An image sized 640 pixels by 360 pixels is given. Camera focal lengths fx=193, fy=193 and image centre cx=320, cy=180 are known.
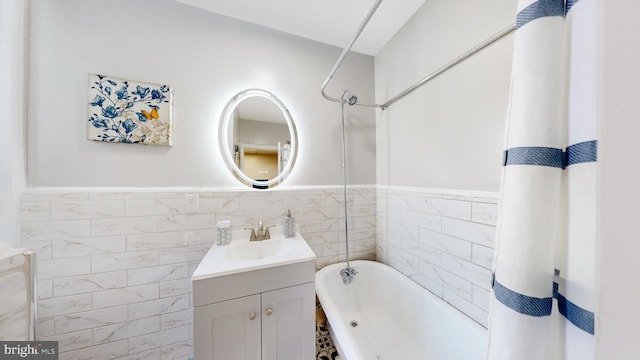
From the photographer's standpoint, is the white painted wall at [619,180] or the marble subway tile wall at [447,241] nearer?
the white painted wall at [619,180]

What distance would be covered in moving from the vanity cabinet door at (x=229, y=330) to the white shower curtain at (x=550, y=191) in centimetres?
92

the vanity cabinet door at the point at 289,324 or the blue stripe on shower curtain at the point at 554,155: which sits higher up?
the blue stripe on shower curtain at the point at 554,155

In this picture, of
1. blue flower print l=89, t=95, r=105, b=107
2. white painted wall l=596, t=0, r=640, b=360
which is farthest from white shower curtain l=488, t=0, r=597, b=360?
blue flower print l=89, t=95, r=105, b=107

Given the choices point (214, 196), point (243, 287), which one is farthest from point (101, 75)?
point (243, 287)

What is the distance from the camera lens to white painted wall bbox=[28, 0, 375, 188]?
1032mm

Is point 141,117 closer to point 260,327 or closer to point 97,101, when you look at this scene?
point 97,101

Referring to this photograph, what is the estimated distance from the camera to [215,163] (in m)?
1.31

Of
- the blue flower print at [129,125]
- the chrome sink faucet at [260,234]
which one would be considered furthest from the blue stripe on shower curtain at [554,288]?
the blue flower print at [129,125]

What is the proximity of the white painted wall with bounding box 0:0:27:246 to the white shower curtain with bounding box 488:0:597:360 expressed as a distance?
187 cm

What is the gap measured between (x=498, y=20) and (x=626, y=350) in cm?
124

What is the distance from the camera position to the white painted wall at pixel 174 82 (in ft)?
3.39

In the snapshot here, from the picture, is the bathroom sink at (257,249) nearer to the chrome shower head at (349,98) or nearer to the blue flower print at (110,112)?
the blue flower print at (110,112)

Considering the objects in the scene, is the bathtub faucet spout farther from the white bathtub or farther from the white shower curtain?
the white shower curtain

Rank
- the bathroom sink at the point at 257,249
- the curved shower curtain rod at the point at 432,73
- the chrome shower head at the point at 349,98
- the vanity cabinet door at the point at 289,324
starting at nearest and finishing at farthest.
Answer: the curved shower curtain rod at the point at 432,73, the vanity cabinet door at the point at 289,324, the bathroom sink at the point at 257,249, the chrome shower head at the point at 349,98
